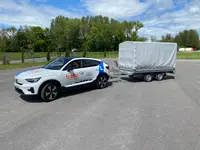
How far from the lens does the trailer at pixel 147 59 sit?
31.3 feet

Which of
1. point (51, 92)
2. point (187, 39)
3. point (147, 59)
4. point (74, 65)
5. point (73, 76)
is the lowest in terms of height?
point (51, 92)

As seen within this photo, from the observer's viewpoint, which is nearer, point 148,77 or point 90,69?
point 90,69

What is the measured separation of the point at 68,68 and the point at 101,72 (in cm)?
193

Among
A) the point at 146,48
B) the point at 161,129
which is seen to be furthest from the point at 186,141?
the point at 146,48

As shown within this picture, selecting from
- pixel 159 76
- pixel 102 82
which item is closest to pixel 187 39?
pixel 159 76

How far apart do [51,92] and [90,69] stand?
214 centimetres

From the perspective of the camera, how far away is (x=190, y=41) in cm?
10100

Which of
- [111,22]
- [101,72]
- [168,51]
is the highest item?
[111,22]

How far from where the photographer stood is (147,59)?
9.80m

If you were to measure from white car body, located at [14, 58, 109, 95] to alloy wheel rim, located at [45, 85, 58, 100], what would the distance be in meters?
0.31

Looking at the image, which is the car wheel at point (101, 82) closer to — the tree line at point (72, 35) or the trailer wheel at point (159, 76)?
the trailer wheel at point (159, 76)

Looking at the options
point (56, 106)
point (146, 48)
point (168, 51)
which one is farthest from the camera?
point (168, 51)

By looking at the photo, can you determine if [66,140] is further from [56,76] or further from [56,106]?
[56,76]

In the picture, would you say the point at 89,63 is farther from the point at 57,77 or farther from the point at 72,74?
the point at 57,77
